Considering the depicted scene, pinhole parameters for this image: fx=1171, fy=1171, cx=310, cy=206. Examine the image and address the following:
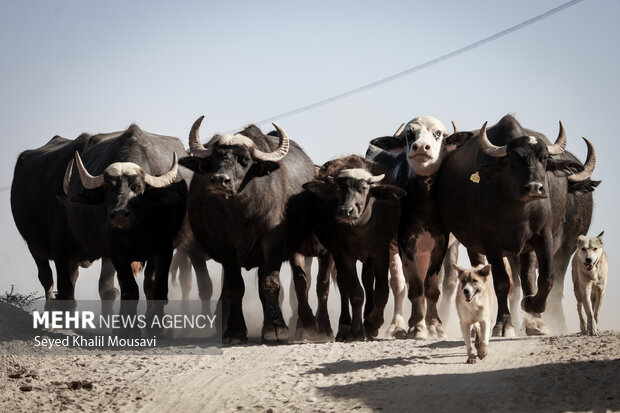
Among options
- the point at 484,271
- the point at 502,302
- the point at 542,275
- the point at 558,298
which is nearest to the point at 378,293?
the point at 502,302

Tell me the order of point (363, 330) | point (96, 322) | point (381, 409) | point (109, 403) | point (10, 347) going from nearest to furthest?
point (381, 409)
point (109, 403)
point (10, 347)
point (363, 330)
point (96, 322)

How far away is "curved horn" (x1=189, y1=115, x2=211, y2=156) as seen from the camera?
1633 centimetres

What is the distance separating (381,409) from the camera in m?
11.5

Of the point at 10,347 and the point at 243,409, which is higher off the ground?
the point at 10,347

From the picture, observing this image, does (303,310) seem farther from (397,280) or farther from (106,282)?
(106,282)

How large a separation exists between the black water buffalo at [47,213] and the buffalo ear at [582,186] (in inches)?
302

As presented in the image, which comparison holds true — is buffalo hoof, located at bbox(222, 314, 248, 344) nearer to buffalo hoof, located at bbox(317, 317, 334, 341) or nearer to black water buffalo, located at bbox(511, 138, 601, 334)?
buffalo hoof, located at bbox(317, 317, 334, 341)

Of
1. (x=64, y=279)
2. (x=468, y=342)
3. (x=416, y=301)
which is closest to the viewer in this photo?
(x=468, y=342)

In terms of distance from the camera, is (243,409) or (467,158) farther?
(467,158)

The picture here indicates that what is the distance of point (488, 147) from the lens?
15.7 m

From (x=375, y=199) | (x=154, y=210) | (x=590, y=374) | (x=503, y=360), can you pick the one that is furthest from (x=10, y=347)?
(x=590, y=374)

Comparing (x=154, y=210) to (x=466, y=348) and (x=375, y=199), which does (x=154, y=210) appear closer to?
(x=375, y=199)

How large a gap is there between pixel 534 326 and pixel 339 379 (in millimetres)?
4113

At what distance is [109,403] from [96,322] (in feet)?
19.8
